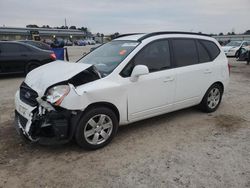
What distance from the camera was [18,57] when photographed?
9477 mm

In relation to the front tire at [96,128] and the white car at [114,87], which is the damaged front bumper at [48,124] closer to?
the white car at [114,87]

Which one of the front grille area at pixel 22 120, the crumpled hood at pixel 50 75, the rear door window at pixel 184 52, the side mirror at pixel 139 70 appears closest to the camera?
the crumpled hood at pixel 50 75

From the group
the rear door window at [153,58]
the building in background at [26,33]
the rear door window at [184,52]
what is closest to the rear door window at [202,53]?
the rear door window at [184,52]

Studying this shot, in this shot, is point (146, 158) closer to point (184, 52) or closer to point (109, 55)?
point (109, 55)

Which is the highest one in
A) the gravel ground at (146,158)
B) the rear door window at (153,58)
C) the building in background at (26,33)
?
the building in background at (26,33)

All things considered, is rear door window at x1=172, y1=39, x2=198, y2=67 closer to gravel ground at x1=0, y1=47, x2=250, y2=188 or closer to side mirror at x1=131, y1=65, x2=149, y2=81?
side mirror at x1=131, y1=65, x2=149, y2=81

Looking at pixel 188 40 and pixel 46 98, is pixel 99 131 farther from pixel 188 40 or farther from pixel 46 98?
pixel 188 40

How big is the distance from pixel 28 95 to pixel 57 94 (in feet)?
1.95

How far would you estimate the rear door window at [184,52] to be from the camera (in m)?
4.41

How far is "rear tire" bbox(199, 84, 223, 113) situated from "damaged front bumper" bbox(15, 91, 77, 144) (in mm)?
3050

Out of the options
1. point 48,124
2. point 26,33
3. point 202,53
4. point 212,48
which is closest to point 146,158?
point 48,124

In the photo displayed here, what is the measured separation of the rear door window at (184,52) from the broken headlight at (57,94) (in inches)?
86.4

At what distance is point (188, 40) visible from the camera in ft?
15.4

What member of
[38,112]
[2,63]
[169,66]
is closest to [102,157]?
[38,112]
